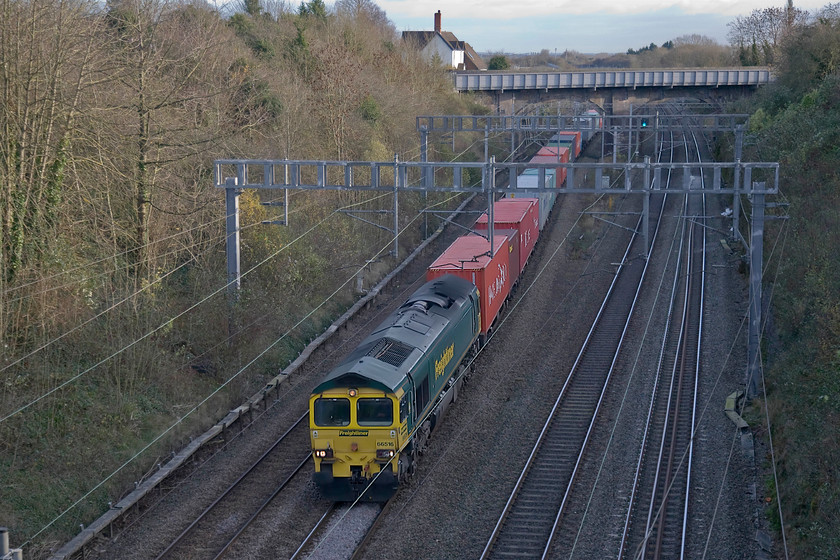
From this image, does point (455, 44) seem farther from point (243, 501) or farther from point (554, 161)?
point (243, 501)

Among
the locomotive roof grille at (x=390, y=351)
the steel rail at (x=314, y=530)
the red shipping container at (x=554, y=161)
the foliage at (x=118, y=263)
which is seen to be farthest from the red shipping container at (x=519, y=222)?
the steel rail at (x=314, y=530)

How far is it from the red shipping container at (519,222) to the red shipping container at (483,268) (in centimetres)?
158

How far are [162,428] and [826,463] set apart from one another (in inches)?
466

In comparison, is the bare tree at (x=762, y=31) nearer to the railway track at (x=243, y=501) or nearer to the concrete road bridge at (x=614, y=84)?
the concrete road bridge at (x=614, y=84)

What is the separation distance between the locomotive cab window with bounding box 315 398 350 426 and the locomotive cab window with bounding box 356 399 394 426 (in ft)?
0.68

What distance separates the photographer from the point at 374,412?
44.4 feet

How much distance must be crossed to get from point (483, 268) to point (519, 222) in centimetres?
645

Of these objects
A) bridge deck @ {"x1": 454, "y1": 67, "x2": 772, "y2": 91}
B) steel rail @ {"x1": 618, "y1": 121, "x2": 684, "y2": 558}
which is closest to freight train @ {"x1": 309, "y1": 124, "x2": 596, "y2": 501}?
steel rail @ {"x1": 618, "y1": 121, "x2": 684, "y2": 558}

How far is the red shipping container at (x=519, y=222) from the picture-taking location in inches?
1048

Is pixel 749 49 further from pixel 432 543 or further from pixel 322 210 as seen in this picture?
pixel 432 543

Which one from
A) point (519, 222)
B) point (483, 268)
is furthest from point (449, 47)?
point (483, 268)

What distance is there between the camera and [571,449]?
1673cm

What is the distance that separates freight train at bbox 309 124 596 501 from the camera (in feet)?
44.5

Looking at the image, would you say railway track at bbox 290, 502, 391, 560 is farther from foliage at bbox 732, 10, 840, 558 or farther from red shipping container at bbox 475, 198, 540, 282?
red shipping container at bbox 475, 198, 540, 282
